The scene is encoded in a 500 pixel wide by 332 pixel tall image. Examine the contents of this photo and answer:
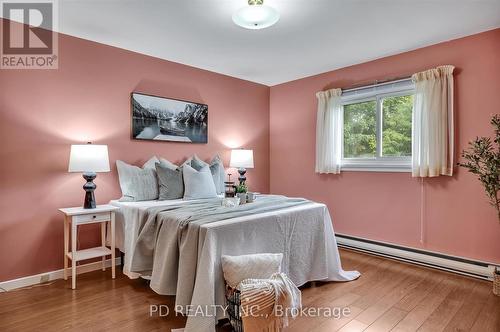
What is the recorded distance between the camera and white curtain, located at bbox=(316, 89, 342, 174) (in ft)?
13.0

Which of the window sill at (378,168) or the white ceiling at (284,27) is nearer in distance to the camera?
the white ceiling at (284,27)

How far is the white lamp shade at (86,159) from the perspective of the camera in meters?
2.63

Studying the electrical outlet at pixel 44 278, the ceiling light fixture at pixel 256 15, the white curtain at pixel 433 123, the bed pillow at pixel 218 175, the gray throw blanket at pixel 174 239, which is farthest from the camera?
the bed pillow at pixel 218 175

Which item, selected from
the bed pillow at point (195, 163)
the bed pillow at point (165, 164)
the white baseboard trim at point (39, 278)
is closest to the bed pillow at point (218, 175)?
the bed pillow at point (195, 163)

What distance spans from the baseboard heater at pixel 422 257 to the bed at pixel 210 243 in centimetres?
80

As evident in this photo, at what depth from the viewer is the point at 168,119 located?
3.67 metres

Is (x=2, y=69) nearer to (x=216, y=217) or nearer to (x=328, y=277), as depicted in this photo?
(x=216, y=217)

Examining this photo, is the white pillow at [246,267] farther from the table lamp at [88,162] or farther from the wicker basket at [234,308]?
the table lamp at [88,162]

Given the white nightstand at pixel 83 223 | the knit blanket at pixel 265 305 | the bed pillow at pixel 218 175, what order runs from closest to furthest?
the knit blanket at pixel 265 305
the white nightstand at pixel 83 223
the bed pillow at pixel 218 175

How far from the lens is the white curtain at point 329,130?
396cm

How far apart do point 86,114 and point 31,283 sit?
1711 millimetres

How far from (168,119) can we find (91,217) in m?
1.51

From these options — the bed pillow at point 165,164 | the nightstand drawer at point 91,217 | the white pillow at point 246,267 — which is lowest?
the white pillow at point 246,267

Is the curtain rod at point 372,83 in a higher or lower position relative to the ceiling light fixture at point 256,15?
lower
